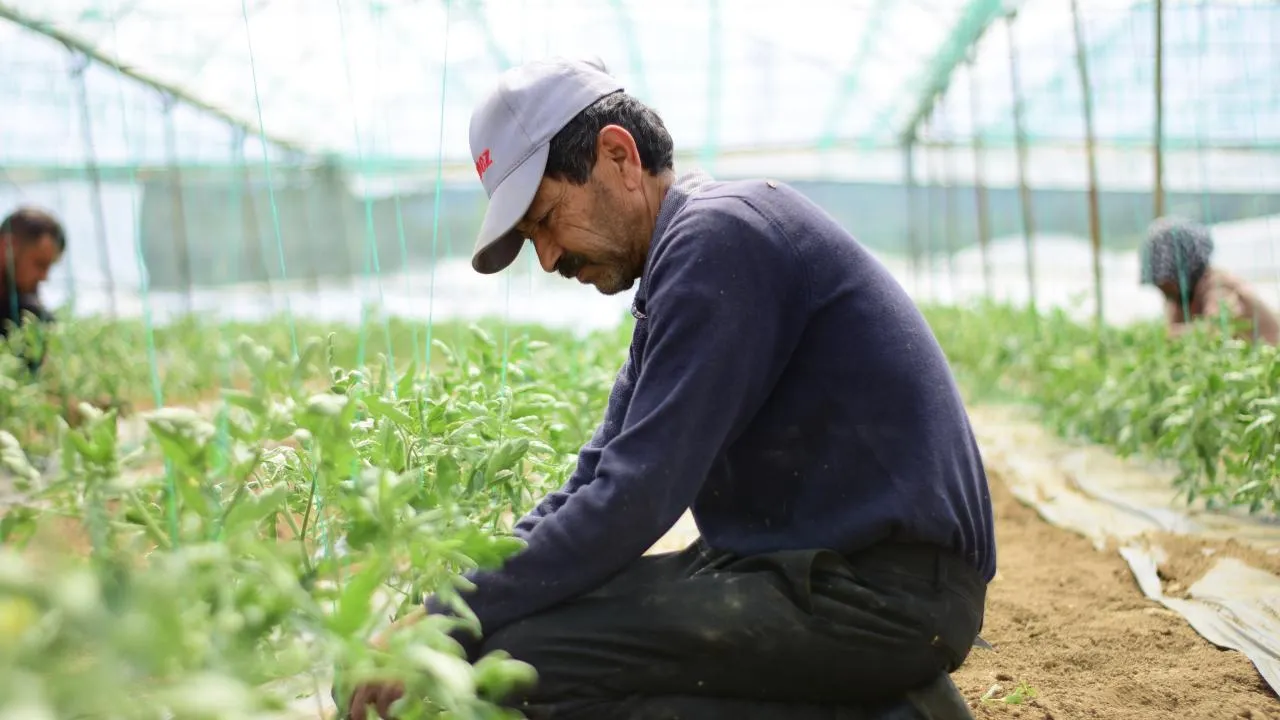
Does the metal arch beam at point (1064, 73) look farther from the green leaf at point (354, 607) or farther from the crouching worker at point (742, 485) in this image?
the green leaf at point (354, 607)

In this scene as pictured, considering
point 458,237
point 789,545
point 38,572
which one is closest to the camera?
point 38,572

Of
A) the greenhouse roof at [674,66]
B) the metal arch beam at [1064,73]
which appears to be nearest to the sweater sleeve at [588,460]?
the greenhouse roof at [674,66]

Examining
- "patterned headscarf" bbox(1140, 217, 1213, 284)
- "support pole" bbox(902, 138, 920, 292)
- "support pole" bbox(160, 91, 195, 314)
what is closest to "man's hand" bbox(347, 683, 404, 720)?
"patterned headscarf" bbox(1140, 217, 1213, 284)

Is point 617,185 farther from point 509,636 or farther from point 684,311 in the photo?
point 509,636

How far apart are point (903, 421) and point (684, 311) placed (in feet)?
1.18

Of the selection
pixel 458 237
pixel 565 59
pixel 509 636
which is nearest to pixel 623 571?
pixel 509 636

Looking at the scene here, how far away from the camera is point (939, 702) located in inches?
63.3

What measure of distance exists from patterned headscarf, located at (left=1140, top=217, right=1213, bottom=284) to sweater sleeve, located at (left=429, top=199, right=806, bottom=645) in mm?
3262

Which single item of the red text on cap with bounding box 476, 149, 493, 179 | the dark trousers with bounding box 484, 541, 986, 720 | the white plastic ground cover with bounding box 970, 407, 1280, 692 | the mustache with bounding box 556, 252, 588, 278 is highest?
the red text on cap with bounding box 476, 149, 493, 179

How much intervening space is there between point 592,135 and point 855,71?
33.3 feet

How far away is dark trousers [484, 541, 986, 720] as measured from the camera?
5.06 feet

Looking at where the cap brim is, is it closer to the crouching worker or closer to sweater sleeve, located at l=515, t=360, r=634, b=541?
the crouching worker

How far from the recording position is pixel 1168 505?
354 cm

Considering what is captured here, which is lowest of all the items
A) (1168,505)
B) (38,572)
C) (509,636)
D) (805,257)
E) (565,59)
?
(1168,505)
